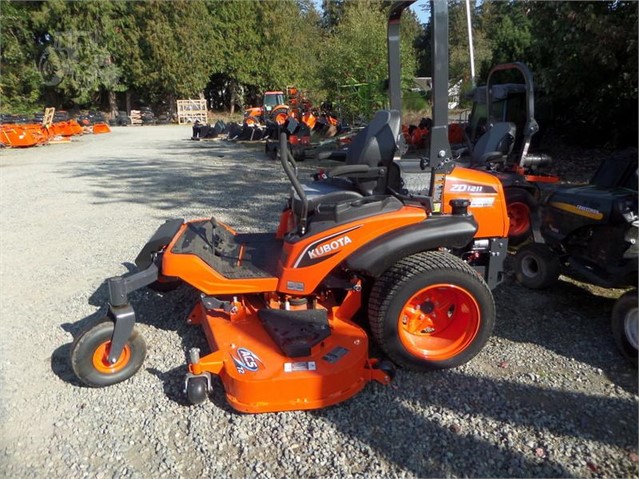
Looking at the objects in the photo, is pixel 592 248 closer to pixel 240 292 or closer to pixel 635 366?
pixel 635 366

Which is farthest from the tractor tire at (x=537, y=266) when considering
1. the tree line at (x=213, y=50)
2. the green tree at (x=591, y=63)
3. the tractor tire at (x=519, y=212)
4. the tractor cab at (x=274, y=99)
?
the tractor cab at (x=274, y=99)

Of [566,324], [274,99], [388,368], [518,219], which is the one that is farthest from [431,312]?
[274,99]

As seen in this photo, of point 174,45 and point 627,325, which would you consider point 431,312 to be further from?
point 174,45

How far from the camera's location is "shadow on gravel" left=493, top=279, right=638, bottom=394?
284 centimetres

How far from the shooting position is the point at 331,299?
3.10 metres

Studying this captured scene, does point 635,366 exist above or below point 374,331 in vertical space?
below

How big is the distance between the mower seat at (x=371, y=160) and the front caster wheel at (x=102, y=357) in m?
1.25

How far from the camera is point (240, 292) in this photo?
9.39ft

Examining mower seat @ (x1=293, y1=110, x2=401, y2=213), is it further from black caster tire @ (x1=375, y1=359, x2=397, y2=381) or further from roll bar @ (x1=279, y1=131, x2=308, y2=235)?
black caster tire @ (x1=375, y1=359, x2=397, y2=381)

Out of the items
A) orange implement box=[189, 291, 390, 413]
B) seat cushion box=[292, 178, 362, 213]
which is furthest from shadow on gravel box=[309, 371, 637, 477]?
seat cushion box=[292, 178, 362, 213]

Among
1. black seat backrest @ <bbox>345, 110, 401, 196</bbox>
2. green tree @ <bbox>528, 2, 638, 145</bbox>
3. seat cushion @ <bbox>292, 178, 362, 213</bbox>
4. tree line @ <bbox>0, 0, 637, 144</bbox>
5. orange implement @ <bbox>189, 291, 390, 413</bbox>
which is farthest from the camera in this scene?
tree line @ <bbox>0, 0, 637, 144</bbox>

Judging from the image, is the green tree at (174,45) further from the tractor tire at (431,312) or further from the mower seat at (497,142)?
the tractor tire at (431,312)

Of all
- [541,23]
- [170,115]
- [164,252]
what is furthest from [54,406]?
[170,115]

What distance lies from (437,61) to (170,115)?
111 ft
